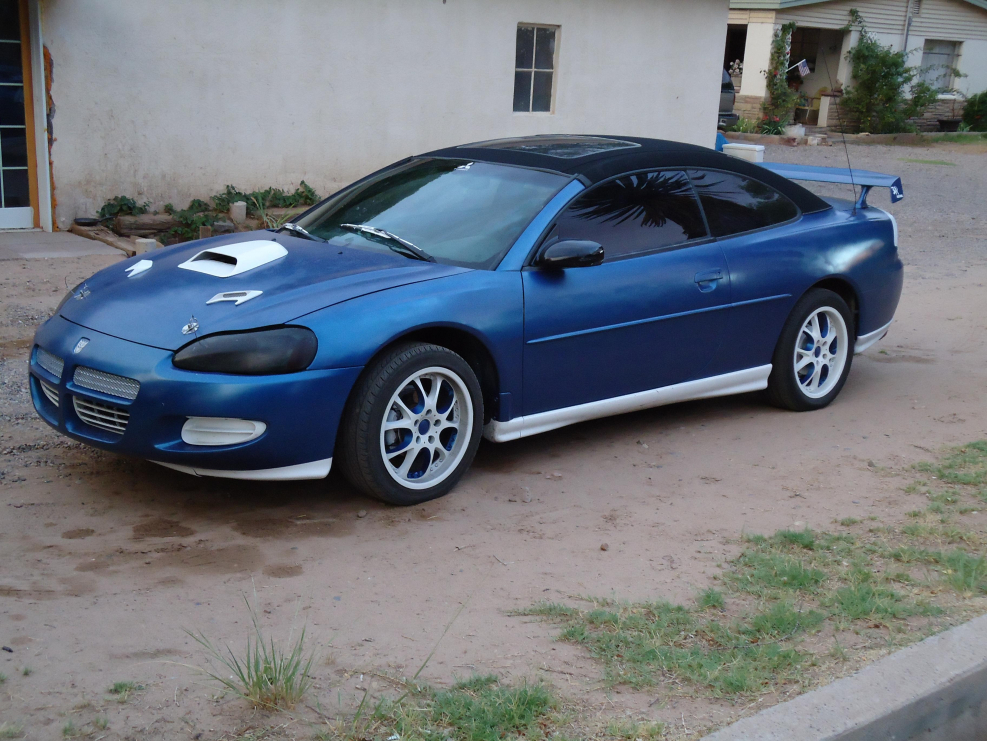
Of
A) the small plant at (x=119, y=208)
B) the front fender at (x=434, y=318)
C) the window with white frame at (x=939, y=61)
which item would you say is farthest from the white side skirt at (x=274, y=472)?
the window with white frame at (x=939, y=61)

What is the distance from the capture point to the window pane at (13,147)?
9.98 metres

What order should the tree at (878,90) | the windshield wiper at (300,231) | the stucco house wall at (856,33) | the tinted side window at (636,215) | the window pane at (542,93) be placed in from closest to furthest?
1. the tinted side window at (636,215)
2. the windshield wiper at (300,231)
3. the window pane at (542,93)
4. the stucco house wall at (856,33)
5. the tree at (878,90)

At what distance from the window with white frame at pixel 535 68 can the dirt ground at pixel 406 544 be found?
7866 mm

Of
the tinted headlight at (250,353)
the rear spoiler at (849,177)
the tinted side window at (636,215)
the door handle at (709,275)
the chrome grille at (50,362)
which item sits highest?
the rear spoiler at (849,177)

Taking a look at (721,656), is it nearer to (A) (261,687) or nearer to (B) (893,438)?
(A) (261,687)

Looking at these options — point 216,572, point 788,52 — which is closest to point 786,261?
point 216,572

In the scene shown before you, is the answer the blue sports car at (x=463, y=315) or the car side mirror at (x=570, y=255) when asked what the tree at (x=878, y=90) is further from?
the car side mirror at (x=570, y=255)

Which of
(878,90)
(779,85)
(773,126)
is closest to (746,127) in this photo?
(773,126)

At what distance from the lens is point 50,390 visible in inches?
175

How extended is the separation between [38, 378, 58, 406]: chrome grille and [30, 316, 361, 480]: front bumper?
6 centimetres

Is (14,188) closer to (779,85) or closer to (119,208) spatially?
(119,208)

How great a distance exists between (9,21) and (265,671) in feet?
29.1

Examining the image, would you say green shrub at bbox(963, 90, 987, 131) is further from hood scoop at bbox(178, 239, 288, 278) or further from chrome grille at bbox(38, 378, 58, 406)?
chrome grille at bbox(38, 378, 58, 406)

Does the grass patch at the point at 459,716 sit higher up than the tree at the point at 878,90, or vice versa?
the tree at the point at 878,90
